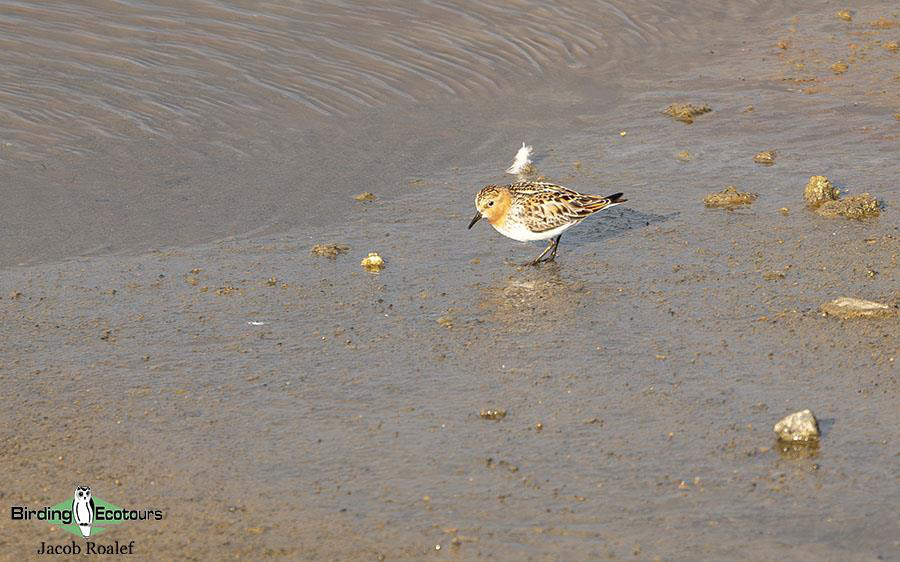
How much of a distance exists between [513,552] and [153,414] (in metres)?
2.43

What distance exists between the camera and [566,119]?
12648mm

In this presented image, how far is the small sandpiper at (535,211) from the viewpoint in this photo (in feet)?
30.9

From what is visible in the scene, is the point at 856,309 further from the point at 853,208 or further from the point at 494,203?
the point at 494,203

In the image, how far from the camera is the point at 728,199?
33.8 feet

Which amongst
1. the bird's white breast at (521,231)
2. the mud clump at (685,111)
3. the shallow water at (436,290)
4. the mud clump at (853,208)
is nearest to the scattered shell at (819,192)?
the mud clump at (853,208)

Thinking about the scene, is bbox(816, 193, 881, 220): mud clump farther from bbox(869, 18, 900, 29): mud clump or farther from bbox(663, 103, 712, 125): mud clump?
bbox(869, 18, 900, 29): mud clump

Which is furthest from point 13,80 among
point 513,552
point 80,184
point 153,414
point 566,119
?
point 513,552

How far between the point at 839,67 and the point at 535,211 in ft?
19.8

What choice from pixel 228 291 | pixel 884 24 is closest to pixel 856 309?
pixel 228 291

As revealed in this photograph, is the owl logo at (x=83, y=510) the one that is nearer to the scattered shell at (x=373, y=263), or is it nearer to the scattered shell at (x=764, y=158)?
the scattered shell at (x=373, y=263)

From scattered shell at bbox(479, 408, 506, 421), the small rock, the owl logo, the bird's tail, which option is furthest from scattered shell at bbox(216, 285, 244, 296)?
the small rock

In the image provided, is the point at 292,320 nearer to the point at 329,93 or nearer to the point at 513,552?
the point at 513,552

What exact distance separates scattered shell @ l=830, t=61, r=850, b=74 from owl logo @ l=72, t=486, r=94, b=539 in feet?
33.8
